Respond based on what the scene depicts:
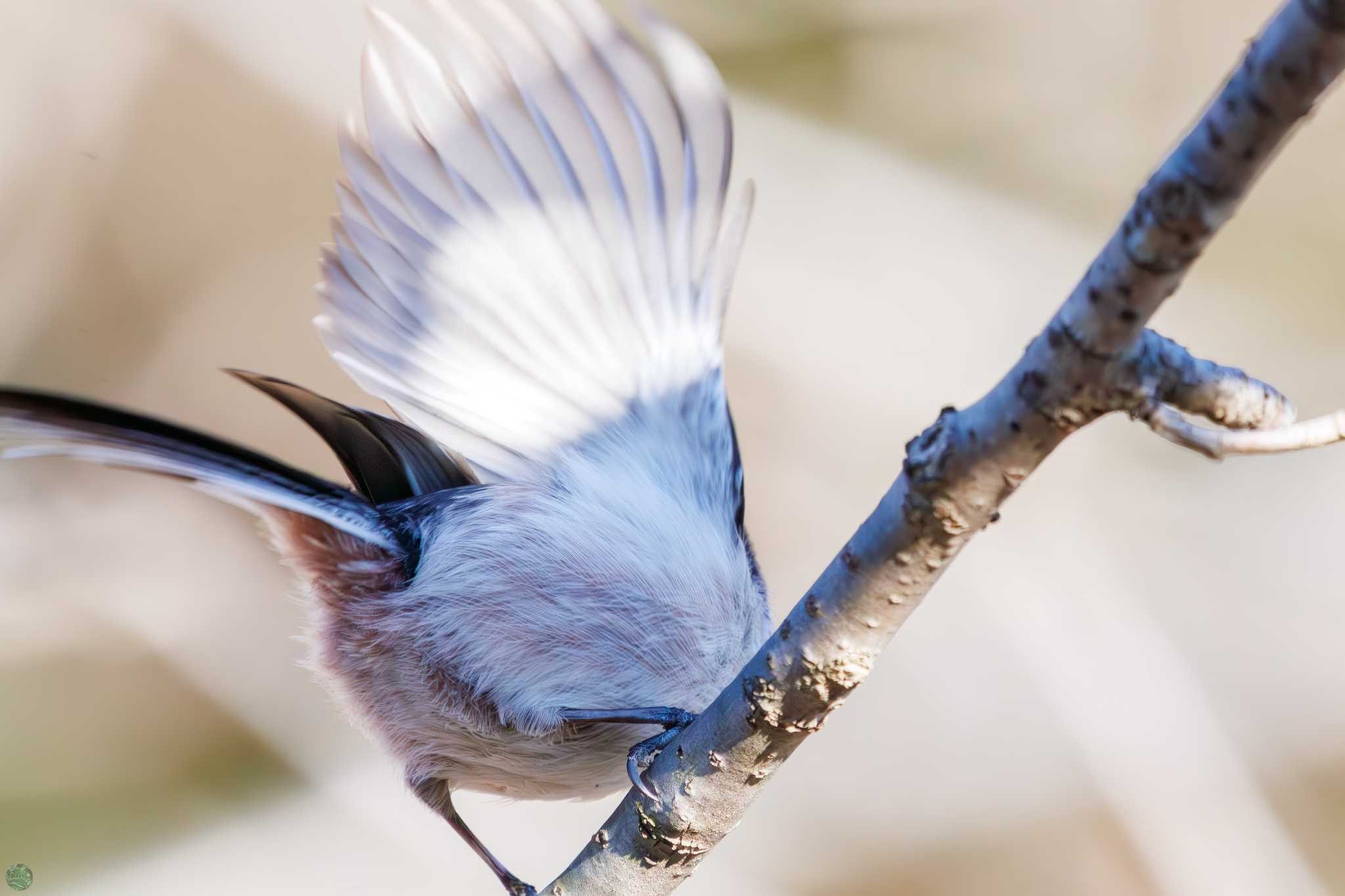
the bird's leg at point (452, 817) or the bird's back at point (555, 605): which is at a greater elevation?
the bird's back at point (555, 605)

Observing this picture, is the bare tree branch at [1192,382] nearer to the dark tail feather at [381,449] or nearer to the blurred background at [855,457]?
the dark tail feather at [381,449]

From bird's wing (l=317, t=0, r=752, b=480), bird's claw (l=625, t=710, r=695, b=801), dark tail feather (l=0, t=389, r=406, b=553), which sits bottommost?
dark tail feather (l=0, t=389, r=406, b=553)

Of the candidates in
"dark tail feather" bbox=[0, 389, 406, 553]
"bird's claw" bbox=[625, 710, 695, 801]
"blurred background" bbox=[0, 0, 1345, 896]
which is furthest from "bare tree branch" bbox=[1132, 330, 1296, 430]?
"blurred background" bbox=[0, 0, 1345, 896]

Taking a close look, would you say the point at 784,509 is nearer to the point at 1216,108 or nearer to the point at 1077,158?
the point at 1077,158

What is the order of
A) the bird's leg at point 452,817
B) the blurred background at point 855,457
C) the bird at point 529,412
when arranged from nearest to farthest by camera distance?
the bird at point 529,412
the bird's leg at point 452,817
the blurred background at point 855,457

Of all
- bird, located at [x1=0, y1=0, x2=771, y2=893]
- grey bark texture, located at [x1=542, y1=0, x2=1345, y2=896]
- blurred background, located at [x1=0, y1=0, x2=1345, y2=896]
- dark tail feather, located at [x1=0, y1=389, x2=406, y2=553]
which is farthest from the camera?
blurred background, located at [x1=0, y1=0, x2=1345, y2=896]

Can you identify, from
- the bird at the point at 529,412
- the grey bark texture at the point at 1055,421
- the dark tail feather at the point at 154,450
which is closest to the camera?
the grey bark texture at the point at 1055,421

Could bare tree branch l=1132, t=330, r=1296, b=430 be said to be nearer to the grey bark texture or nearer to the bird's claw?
the grey bark texture

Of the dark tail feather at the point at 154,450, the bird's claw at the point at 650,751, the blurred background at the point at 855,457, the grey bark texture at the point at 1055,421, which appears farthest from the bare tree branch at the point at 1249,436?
the blurred background at the point at 855,457
